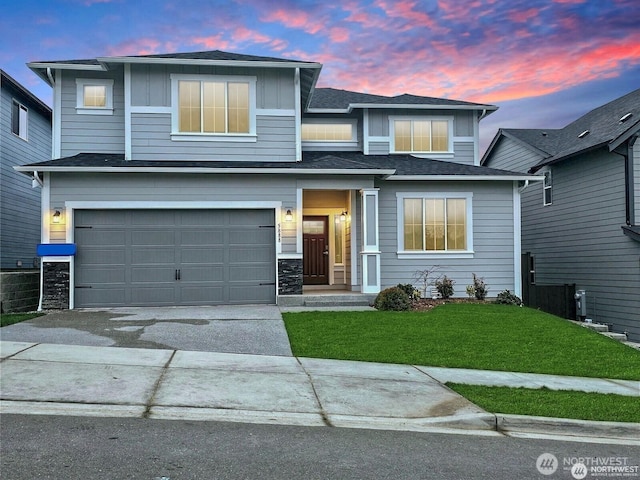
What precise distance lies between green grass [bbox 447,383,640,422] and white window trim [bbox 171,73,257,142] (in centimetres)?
1063

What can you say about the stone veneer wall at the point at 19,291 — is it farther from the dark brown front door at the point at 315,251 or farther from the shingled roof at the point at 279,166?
the dark brown front door at the point at 315,251

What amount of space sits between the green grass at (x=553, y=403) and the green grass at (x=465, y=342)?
150 cm

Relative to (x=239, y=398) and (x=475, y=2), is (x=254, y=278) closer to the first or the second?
(x=239, y=398)

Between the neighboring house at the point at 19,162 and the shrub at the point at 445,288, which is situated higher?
the neighboring house at the point at 19,162

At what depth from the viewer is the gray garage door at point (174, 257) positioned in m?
15.2

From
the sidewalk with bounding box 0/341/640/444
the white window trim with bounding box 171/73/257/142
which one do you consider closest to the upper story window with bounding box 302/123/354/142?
Result: the white window trim with bounding box 171/73/257/142

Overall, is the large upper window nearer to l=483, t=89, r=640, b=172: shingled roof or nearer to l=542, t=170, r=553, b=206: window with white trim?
l=483, t=89, r=640, b=172: shingled roof

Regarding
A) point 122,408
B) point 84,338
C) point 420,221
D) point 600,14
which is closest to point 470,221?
point 420,221

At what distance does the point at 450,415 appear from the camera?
6.37 metres

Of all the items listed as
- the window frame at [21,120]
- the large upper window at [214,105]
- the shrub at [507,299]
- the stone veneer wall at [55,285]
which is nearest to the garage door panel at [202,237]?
the large upper window at [214,105]

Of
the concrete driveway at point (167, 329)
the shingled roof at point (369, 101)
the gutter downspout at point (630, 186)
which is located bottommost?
the concrete driveway at point (167, 329)

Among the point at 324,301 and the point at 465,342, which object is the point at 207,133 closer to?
the point at 324,301

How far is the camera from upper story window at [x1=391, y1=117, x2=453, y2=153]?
64.8 feet

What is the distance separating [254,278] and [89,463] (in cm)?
1116
